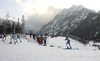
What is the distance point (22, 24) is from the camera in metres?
62.1

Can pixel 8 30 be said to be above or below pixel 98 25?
below

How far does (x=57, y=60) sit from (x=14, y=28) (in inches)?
2702

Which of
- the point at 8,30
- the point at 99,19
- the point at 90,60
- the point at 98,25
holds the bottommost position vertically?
the point at 90,60

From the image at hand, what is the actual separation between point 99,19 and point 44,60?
175196 millimetres

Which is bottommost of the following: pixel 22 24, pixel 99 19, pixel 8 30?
pixel 8 30

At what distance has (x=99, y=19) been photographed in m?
158

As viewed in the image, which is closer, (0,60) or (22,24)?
(0,60)

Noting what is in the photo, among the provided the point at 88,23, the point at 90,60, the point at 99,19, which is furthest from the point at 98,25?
the point at 90,60

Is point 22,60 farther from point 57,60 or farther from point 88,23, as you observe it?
point 88,23

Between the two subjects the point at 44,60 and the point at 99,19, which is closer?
the point at 44,60

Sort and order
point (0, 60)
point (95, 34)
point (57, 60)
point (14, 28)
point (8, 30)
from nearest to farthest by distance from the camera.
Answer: point (0, 60), point (57, 60), point (8, 30), point (14, 28), point (95, 34)

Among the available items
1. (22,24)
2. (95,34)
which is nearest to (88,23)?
(95,34)

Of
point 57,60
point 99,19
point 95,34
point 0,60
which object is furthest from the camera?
point 99,19

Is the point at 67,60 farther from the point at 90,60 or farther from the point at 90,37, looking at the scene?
the point at 90,37
